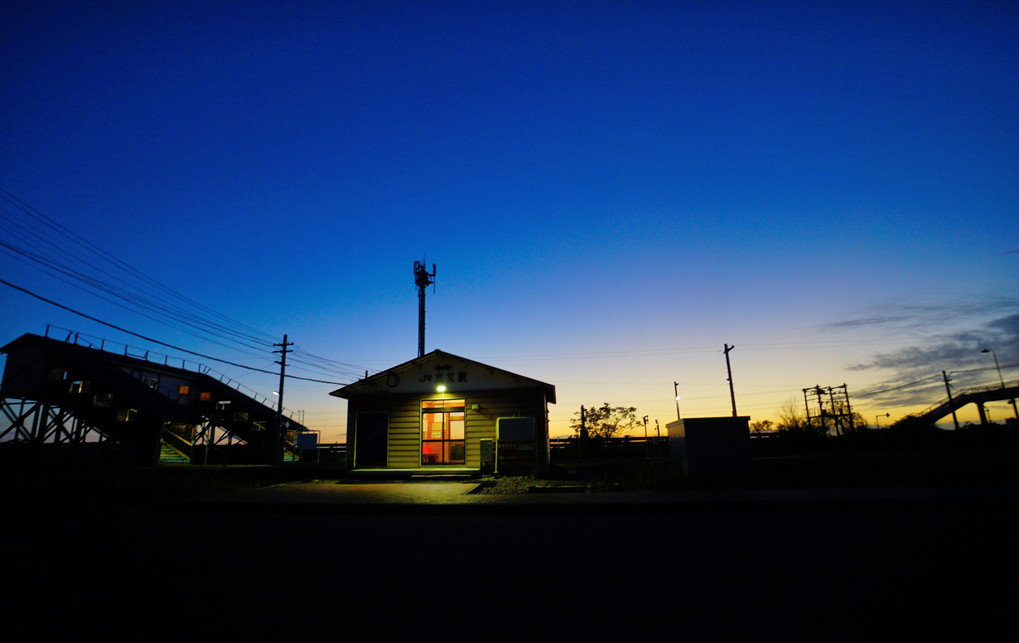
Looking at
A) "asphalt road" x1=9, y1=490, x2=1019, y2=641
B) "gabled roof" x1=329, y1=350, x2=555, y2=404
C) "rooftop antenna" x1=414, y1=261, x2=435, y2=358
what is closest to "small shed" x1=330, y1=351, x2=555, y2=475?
"gabled roof" x1=329, y1=350, x2=555, y2=404

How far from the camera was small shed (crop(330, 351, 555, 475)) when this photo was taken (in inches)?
647

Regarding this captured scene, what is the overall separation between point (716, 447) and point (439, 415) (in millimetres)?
10301

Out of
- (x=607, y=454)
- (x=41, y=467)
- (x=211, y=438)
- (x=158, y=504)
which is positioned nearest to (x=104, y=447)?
(x=211, y=438)

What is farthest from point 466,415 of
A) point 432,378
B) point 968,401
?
point 968,401

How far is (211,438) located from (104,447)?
548 cm

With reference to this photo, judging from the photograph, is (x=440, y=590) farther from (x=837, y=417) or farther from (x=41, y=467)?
(x=837, y=417)

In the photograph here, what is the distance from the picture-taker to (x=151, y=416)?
26.4 metres

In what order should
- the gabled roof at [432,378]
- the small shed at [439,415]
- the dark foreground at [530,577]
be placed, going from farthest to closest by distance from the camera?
the gabled roof at [432,378], the small shed at [439,415], the dark foreground at [530,577]

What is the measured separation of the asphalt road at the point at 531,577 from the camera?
298 cm

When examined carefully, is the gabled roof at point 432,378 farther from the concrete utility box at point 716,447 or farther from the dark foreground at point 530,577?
the dark foreground at point 530,577

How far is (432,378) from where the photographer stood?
687 inches

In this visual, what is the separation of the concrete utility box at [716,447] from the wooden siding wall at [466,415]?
18.2 ft

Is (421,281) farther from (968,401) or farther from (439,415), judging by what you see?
(968,401)

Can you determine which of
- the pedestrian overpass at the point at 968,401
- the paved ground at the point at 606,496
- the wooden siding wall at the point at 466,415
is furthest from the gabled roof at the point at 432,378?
the pedestrian overpass at the point at 968,401
